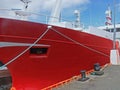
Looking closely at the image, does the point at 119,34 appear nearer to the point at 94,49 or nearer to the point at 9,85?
the point at 94,49

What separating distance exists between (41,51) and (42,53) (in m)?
0.09

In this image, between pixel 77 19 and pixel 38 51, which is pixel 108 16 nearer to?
Result: pixel 77 19

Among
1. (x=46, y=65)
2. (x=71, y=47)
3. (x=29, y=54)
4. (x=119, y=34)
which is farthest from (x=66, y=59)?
(x=119, y=34)

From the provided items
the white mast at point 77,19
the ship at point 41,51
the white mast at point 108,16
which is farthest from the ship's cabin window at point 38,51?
the white mast at point 108,16

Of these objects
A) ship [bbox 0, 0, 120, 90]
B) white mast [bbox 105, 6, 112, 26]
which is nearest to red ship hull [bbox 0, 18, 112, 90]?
ship [bbox 0, 0, 120, 90]

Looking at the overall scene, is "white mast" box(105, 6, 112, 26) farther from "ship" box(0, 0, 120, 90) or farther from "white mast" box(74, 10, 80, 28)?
"ship" box(0, 0, 120, 90)

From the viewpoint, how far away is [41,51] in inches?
349

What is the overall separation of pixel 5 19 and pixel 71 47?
3335 mm

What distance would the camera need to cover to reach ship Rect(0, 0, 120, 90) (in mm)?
7973

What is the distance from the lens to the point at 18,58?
8.19m

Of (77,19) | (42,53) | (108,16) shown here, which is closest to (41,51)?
→ (42,53)

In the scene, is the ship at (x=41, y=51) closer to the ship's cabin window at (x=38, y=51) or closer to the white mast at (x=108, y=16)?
the ship's cabin window at (x=38, y=51)

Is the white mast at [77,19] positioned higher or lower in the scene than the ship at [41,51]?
higher

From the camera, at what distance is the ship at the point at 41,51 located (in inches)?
314
